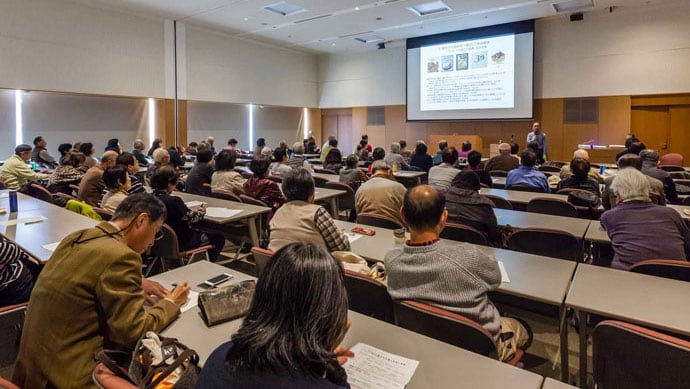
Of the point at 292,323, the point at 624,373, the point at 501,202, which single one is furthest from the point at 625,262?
the point at 292,323

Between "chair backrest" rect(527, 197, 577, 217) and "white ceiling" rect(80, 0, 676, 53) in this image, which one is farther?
"white ceiling" rect(80, 0, 676, 53)

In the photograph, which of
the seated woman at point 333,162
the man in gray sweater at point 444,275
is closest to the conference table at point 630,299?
the man in gray sweater at point 444,275

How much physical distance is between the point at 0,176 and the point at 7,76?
3.45 m

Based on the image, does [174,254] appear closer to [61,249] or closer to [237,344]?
[61,249]

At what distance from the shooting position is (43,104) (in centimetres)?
996

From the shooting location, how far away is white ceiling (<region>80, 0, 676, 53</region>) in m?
9.78

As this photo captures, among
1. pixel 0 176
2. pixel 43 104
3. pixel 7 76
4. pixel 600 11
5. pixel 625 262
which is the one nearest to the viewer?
pixel 625 262

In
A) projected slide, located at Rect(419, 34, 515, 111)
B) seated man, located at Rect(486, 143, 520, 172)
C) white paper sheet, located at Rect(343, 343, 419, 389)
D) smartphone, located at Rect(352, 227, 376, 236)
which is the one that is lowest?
white paper sheet, located at Rect(343, 343, 419, 389)

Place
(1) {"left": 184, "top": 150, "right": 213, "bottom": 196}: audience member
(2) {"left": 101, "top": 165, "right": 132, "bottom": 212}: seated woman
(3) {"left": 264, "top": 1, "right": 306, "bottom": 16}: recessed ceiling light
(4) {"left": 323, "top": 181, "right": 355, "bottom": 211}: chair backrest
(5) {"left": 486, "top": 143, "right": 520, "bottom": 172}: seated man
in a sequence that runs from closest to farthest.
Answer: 1. (2) {"left": 101, "top": 165, "right": 132, "bottom": 212}: seated woman
2. (1) {"left": 184, "top": 150, "right": 213, "bottom": 196}: audience member
3. (4) {"left": 323, "top": 181, "right": 355, "bottom": 211}: chair backrest
4. (5) {"left": 486, "top": 143, "right": 520, "bottom": 172}: seated man
5. (3) {"left": 264, "top": 1, "right": 306, "bottom": 16}: recessed ceiling light

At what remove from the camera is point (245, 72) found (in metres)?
13.5

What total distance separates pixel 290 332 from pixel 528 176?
17.1ft

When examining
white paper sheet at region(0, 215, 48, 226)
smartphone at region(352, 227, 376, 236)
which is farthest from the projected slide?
white paper sheet at region(0, 215, 48, 226)

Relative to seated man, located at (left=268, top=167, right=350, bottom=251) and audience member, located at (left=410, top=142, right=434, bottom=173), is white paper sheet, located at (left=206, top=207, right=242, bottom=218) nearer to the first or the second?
seated man, located at (left=268, top=167, right=350, bottom=251)

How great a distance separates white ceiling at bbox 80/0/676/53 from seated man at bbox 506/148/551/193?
221 inches
